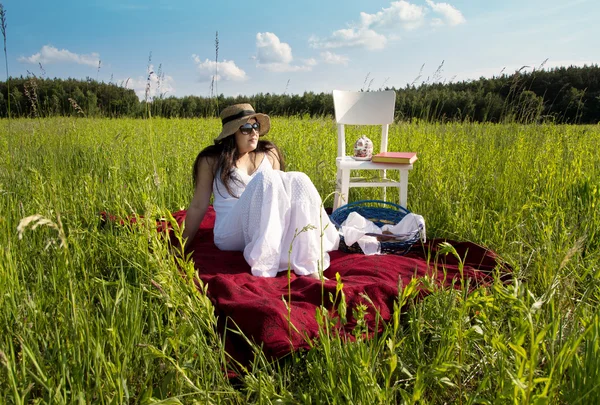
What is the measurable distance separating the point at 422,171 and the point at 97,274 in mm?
2896

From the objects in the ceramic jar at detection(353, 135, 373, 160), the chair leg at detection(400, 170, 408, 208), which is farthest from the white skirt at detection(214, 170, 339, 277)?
the ceramic jar at detection(353, 135, 373, 160)

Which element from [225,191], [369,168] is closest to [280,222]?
[225,191]

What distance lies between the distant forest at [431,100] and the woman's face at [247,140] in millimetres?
317

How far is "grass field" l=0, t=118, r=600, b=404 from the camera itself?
1083 mm

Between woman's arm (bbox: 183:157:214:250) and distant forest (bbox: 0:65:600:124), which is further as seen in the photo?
distant forest (bbox: 0:65:600:124)

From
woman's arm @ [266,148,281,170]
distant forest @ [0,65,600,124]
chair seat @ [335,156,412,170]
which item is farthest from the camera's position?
distant forest @ [0,65,600,124]

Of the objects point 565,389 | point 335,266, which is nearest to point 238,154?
point 335,266

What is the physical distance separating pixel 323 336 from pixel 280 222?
1395 millimetres

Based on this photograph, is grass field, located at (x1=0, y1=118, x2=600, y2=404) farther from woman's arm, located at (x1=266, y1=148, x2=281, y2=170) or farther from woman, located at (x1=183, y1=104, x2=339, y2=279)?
woman's arm, located at (x1=266, y1=148, x2=281, y2=170)

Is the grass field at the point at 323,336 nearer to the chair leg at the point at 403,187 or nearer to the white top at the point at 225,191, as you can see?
the chair leg at the point at 403,187

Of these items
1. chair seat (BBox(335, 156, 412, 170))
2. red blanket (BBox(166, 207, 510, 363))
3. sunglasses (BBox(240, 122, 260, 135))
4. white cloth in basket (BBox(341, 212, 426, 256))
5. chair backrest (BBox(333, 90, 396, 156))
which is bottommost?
red blanket (BBox(166, 207, 510, 363))

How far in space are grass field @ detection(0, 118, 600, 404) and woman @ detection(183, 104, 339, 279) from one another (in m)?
0.44

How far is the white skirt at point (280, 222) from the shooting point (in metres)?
2.38

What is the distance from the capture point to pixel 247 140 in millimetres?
3018
